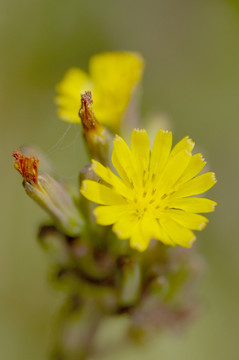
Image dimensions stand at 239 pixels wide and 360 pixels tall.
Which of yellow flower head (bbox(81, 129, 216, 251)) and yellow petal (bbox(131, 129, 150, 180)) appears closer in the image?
yellow flower head (bbox(81, 129, 216, 251))

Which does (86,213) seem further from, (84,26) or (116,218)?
(84,26)

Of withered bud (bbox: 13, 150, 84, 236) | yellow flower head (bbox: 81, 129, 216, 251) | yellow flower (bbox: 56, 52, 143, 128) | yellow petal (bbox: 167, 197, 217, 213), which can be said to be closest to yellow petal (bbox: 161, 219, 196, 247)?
yellow flower head (bbox: 81, 129, 216, 251)

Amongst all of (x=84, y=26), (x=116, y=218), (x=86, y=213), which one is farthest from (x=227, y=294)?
(x=84, y=26)

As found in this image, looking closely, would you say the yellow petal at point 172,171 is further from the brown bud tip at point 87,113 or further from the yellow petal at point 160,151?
the brown bud tip at point 87,113

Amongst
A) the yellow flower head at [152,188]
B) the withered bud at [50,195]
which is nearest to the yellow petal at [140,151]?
the yellow flower head at [152,188]

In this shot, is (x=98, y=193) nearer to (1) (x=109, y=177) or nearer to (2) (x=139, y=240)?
(1) (x=109, y=177)

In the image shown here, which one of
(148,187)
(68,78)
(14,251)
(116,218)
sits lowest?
Answer: (116,218)

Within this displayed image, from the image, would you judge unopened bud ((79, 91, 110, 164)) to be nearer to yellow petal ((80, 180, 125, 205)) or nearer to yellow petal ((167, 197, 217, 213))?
yellow petal ((80, 180, 125, 205))
